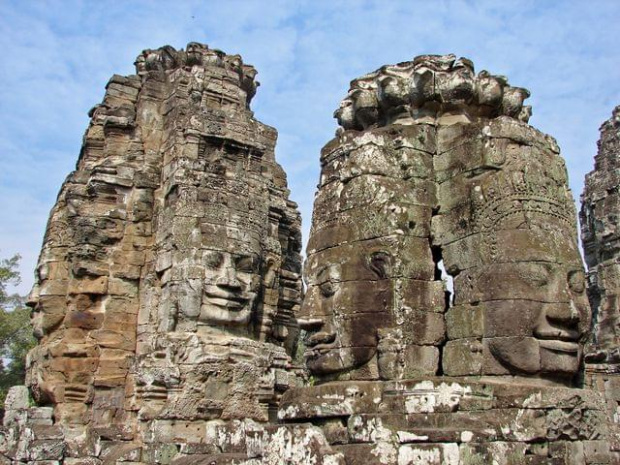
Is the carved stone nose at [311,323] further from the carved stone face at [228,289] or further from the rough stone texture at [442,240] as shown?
the carved stone face at [228,289]

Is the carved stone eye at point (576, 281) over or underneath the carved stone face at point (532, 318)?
over

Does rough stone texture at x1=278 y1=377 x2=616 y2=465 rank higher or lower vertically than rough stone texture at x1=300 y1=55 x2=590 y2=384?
lower

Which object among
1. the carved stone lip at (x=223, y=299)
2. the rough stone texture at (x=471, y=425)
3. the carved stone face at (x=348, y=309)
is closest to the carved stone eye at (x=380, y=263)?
the carved stone face at (x=348, y=309)

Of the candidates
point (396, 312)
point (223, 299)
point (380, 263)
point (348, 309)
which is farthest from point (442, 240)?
point (223, 299)

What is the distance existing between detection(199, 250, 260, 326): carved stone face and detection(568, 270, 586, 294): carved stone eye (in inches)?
281

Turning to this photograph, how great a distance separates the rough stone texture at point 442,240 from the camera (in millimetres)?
6188

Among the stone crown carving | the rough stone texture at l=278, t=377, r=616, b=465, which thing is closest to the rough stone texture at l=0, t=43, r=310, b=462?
the stone crown carving

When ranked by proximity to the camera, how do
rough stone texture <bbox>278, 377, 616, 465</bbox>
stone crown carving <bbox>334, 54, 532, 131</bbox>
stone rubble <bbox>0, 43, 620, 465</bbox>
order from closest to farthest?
rough stone texture <bbox>278, 377, 616, 465</bbox>, stone rubble <bbox>0, 43, 620, 465</bbox>, stone crown carving <bbox>334, 54, 532, 131</bbox>

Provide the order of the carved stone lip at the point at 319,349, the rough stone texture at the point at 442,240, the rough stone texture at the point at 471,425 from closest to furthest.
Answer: the rough stone texture at the point at 471,425 < the rough stone texture at the point at 442,240 < the carved stone lip at the point at 319,349

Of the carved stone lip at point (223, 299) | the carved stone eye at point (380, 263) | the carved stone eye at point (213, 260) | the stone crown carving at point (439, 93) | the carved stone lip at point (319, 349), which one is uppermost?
the stone crown carving at point (439, 93)

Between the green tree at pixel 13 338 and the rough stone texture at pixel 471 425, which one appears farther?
the green tree at pixel 13 338

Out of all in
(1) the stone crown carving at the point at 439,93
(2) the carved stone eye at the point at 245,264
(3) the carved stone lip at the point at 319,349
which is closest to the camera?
(3) the carved stone lip at the point at 319,349

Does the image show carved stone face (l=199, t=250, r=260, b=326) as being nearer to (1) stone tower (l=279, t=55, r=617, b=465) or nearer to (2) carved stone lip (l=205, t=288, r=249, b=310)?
(2) carved stone lip (l=205, t=288, r=249, b=310)

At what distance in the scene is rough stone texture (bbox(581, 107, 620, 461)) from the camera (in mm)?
13016
